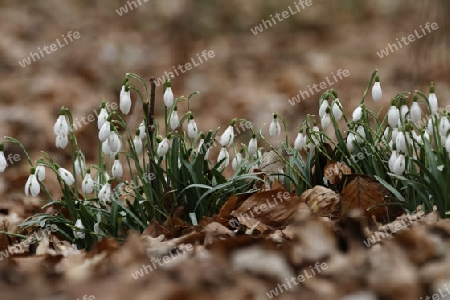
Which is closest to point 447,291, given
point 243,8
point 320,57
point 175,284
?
point 175,284

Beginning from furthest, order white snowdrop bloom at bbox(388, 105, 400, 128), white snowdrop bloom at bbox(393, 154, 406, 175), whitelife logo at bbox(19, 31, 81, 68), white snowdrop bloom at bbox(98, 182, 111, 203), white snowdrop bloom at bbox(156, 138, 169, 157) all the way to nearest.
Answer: whitelife logo at bbox(19, 31, 81, 68), white snowdrop bloom at bbox(98, 182, 111, 203), white snowdrop bloom at bbox(156, 138, 169, 157), white snowdrop bloom at bbox(388, 105, 400, 128), white snowdrop bloom at bbox(393, 154, 406, 175)

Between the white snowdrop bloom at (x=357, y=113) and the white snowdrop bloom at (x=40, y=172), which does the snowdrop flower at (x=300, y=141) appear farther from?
the white snowdrop bloom at (x=40, y=172)

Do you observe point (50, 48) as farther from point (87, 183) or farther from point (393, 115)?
point (393, 115)

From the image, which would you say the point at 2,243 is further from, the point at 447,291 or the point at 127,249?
the point at 447,291

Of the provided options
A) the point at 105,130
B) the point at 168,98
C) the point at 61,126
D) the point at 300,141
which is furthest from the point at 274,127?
the point at 61,126

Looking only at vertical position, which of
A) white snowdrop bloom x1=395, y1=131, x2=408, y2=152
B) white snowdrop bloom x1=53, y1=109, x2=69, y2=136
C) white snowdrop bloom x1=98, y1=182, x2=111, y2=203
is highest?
white snowdrop bloom x1=53, y1=109, x2=69, y2=136

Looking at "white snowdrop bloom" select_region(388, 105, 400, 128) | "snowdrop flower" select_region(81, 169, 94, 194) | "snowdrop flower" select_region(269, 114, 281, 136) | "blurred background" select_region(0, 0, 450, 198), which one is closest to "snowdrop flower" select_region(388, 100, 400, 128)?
"white snowdrop bloom" select_region(388, 105, 400, 128)

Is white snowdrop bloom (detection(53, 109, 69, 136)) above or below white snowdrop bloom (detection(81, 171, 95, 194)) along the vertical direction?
above

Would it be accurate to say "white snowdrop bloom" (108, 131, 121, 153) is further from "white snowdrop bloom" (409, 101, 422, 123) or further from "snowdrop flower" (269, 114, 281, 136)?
"white snowdrop bloom" (409, 101, 422, 123)

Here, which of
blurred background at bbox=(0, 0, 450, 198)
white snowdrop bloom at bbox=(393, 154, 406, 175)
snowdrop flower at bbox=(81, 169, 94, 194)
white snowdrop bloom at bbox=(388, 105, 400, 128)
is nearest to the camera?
white snowdrop bloom at bbox=(393, 154, 406, 175)
